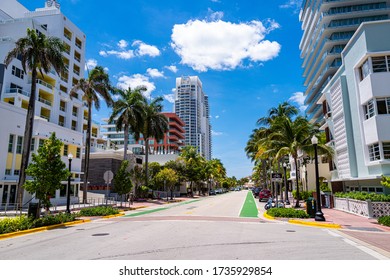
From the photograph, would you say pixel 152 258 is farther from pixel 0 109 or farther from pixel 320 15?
pixel 320 15

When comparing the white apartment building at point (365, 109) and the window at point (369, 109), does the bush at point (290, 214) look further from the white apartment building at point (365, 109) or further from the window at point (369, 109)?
the window at point (369, 109)

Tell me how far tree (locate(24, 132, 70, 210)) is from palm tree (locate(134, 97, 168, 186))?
95.5ft

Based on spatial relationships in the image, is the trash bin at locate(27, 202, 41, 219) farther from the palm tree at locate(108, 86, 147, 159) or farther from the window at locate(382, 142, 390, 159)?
the palm tree at locate(108, 86, 147, 159)

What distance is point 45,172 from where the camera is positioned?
1802cm

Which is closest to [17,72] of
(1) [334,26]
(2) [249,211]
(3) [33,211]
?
(3) [33,211]

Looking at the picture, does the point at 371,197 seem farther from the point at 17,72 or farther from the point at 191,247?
the point at 17,72

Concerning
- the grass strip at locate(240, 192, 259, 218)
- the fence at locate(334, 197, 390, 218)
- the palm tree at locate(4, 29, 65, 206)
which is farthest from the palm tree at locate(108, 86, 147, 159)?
the fence at locate(334, 197, 390, 218)

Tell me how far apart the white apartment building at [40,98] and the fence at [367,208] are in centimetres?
2732

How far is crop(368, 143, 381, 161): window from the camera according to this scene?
71.6 ft

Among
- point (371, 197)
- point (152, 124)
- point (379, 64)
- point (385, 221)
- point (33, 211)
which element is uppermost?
point (152, 124)

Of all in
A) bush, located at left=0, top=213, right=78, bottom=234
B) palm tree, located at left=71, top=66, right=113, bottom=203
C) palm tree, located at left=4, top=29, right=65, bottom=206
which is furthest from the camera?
palm tree, located at left=71, top=66, right=113, bottom=203

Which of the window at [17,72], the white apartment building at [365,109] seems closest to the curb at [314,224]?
the white apartment building at [365,109]

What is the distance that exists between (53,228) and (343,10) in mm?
74131

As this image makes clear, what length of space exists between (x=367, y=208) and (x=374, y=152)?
4.51 meters
